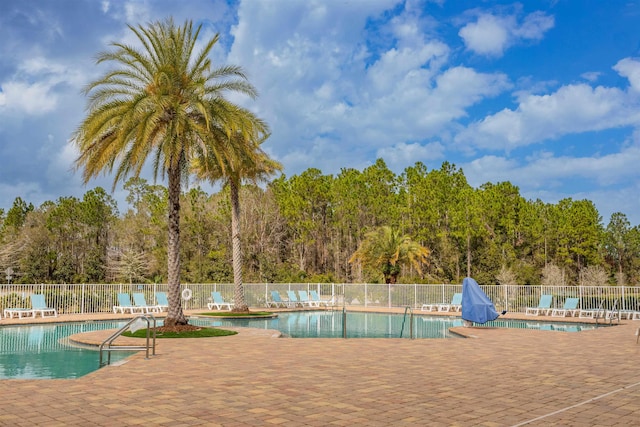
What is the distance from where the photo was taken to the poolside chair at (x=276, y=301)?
3219 centimetres

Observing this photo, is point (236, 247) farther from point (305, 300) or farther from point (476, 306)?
point (476, 306)

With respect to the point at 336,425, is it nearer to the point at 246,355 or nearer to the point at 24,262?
the point at 246,355

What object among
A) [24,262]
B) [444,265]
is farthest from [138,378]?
[444,265]

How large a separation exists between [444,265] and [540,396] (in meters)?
48.1

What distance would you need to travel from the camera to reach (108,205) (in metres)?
60.6

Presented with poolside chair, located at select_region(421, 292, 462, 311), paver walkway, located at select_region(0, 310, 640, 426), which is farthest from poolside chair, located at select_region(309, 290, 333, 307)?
paver walkway, located at select_region(0, 310, 640, 426)

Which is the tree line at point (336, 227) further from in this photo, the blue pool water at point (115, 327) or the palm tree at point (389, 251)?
the blue pool water at point (115, 327)

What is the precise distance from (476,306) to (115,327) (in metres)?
12.7

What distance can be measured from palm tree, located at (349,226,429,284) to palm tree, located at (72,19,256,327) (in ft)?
70.5

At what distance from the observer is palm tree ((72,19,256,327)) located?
1648 cm

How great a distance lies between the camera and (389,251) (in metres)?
37.4

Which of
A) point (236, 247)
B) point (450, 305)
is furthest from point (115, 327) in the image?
point (450, 305)

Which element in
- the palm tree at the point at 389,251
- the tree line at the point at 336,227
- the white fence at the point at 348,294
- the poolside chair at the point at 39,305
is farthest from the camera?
the tree line at the point at 336,227

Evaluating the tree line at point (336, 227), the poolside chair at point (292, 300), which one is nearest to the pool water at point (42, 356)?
the poolside chair at point (292, 300)
